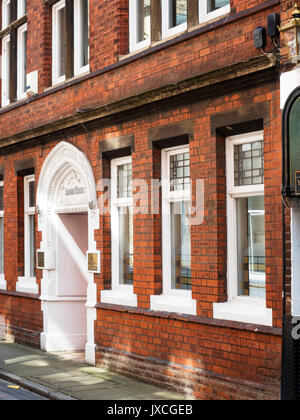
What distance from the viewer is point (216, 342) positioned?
32.1 feet

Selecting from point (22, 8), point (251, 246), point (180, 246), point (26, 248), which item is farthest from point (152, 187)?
point (22, 8)

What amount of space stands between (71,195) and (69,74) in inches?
Result: 92.6

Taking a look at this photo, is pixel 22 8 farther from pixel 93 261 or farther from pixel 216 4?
pixel 216 4

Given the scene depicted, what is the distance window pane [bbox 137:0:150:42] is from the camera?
12.0m

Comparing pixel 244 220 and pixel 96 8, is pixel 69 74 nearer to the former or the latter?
pixel 96 8

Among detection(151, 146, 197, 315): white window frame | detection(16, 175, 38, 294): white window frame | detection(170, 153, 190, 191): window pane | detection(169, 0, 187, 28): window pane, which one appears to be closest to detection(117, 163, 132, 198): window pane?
detection(151, 146, 197, 315): white window frame

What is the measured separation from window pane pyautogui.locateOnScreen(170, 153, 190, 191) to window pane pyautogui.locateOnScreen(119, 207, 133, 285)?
1.42m

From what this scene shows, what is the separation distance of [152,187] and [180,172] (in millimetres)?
543

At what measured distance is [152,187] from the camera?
11.3m

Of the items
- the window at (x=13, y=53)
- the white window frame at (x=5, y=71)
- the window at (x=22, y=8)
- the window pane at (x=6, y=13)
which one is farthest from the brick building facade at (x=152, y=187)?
the white window frame at (x=5, y=71)

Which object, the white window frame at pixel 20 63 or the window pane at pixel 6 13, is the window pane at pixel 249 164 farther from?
the window pane at pixel 6 13

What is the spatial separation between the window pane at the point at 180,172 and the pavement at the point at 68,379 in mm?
3003

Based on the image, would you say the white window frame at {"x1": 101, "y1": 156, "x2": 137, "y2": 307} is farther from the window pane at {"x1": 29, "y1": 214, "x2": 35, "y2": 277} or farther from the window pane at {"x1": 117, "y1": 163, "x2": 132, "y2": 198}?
the window pane at {"x1": 29, "y1": 214, "x2": 35, "y2": 277}
